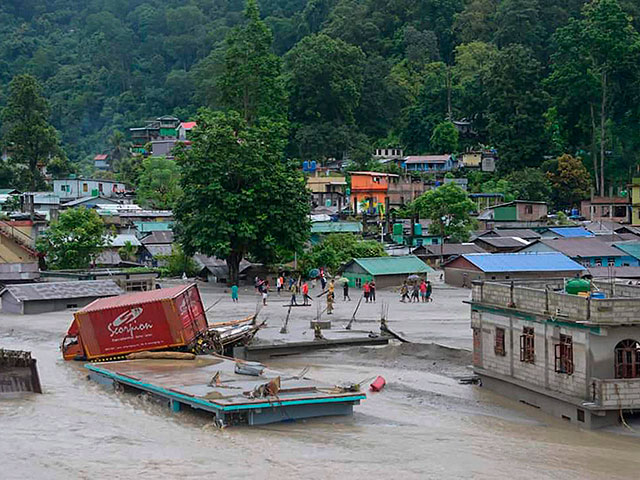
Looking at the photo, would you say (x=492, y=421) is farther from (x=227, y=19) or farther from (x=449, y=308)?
(x=227, y=19)

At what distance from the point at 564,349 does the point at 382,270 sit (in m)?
25.2

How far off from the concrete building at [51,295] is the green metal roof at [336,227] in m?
20.6

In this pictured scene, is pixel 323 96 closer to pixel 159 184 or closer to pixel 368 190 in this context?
pixel 368 190

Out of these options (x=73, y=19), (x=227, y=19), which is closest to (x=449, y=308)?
(x=227, y=19)

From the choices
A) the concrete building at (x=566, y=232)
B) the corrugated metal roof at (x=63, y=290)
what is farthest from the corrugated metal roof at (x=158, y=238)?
the concrete building at (x=566, y=232)

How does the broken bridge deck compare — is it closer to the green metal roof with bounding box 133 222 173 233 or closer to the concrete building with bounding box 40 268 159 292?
the concrete building with bounding box 40 268 159 292

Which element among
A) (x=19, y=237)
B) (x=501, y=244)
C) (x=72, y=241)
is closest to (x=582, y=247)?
(x=501, y=244)

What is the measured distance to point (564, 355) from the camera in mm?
19500

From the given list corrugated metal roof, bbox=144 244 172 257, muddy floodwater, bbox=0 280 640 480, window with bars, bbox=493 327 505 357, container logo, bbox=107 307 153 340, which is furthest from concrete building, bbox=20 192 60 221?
window with bars, bbox=493 327 505 357

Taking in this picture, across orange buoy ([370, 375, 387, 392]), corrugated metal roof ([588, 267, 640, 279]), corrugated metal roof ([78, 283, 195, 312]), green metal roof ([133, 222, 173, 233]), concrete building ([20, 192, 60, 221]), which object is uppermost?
concrete building ([20, 192, 60, 221])

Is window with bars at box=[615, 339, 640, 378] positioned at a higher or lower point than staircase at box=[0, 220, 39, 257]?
lower

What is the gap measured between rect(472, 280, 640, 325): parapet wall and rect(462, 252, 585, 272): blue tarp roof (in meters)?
19.8

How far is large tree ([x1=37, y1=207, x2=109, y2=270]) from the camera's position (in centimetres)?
Answer: 4494

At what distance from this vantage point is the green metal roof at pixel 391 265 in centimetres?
4447
